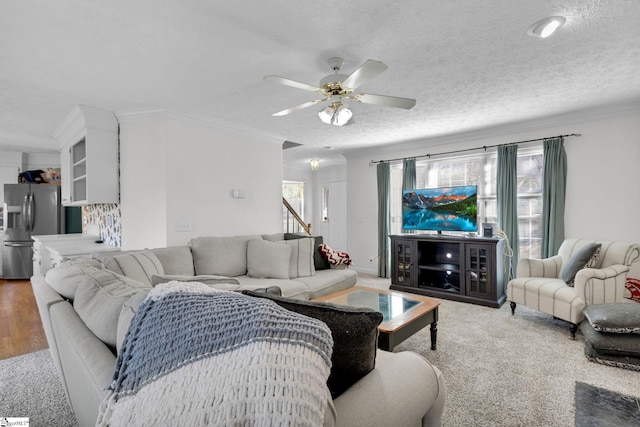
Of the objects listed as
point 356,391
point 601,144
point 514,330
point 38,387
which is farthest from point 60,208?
point 601,144

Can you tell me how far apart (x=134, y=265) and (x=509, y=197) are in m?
4.48

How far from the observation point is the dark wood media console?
4.04 m

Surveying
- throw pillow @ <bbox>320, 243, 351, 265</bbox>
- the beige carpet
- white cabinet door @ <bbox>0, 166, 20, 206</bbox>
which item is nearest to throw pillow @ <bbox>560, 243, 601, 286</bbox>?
the beige carpet

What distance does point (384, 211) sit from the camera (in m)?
5.65

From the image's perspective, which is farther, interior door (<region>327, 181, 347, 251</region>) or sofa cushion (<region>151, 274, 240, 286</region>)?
interior door (<region>327, 181, 347, 251</region>)

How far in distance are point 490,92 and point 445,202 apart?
182 cm

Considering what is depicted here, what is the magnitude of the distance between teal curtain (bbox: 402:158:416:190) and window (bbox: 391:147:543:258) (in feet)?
0.50

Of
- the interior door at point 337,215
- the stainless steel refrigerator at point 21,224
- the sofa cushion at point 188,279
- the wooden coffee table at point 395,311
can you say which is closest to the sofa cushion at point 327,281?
the wooden coffee table at point 395,311

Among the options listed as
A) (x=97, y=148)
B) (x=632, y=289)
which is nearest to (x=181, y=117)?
(x=97, y=148)

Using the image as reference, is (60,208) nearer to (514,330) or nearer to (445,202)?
(445,202)

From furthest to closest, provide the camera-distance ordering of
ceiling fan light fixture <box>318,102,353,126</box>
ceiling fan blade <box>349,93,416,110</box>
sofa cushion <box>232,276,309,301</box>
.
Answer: sofa cushion <box>232,276,309,301</box>, ceiling fan light fixture <box>318,102,353,126</box>, ceiling fan blade <box>349,93,416,110</box>

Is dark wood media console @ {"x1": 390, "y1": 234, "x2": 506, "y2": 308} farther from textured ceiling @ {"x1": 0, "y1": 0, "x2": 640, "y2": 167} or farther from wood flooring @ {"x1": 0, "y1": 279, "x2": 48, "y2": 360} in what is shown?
wood flooring @ {"x1": 0, "y1": 279, "x2": 48, "y2": 360}

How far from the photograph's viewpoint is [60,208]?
5945mm

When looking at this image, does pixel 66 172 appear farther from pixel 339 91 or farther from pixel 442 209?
pixel 442 209
